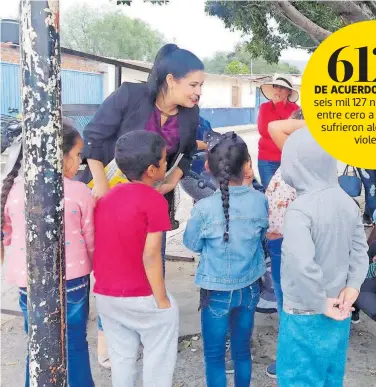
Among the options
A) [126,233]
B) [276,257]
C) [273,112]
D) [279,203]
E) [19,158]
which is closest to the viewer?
[126,233]

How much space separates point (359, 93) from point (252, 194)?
556mm

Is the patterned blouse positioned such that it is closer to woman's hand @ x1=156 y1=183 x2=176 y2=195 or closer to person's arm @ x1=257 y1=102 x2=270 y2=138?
woman's hand @ x1=156 y1=183 x2=176 y2=195

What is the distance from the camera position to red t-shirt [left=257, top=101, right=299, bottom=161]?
14.3 feet

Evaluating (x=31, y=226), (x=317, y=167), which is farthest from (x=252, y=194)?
(x=31, y=226)

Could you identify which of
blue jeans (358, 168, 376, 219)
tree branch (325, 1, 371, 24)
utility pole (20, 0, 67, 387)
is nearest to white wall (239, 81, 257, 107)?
blue jeans (358, 168, 376, 219)

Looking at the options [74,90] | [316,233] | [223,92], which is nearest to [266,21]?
[316,233]

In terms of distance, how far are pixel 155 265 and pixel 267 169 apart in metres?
2.85

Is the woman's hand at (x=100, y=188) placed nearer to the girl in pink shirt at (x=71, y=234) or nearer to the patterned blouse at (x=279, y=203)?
the girl in pink shirt at (x=71, y=234)

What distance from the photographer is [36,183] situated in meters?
1.22

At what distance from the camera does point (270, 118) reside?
4379 millimetres

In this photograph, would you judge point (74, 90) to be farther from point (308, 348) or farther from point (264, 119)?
point (308, 348)

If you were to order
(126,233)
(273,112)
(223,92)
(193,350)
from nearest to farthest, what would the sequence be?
(126,233) → (193,350) → (273,112) → (223,92)

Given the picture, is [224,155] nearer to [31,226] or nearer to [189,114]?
[189,114]

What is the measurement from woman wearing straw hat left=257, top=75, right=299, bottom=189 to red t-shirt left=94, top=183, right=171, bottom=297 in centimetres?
260
